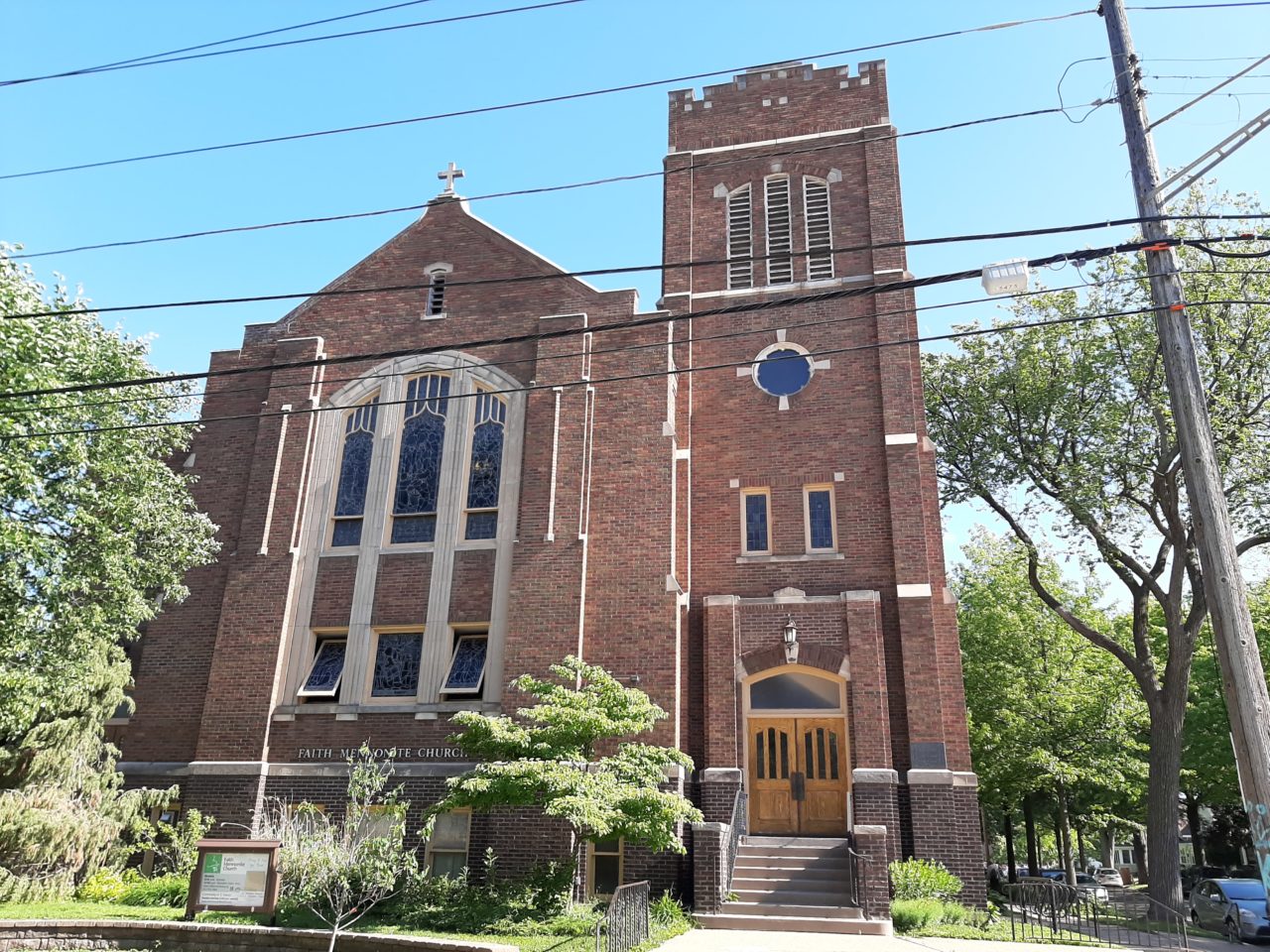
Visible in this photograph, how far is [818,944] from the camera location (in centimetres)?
1242

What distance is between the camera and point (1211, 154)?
9148 mm

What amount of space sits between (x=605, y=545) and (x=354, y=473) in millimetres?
5760

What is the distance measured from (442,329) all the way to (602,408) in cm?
415

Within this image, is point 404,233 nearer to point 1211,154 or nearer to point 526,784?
point 526,784

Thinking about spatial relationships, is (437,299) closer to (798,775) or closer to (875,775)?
(798,775)

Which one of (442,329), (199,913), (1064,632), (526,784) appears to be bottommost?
(199,913)

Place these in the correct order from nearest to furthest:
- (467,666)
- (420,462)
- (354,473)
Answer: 1. (467,666)
2. (420,462)
3. (354,473)

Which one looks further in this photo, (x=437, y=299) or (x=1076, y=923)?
(x=437, y=299)

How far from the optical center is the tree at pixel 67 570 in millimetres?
14414

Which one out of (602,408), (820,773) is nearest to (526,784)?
(820,773)

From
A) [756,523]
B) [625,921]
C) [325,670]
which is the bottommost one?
[625,921]

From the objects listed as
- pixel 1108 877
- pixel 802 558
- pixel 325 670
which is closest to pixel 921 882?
pixel 802 558

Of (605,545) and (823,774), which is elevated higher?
(605,545)

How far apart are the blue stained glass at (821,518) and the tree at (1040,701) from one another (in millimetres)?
7400
